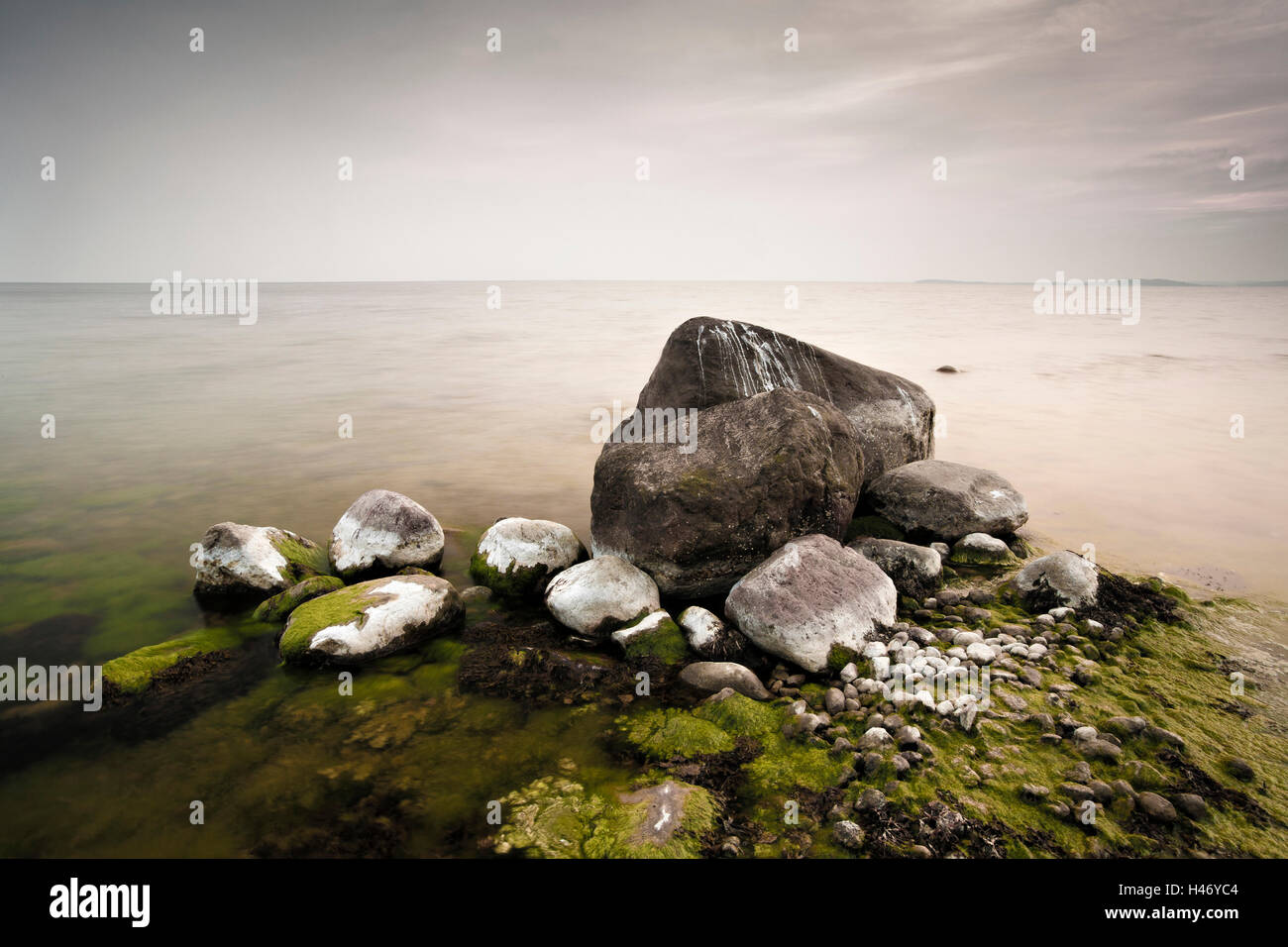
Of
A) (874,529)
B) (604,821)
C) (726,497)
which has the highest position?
(726,497)

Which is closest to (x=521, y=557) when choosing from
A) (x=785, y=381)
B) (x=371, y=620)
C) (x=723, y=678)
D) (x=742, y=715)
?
(x=371, y=620)

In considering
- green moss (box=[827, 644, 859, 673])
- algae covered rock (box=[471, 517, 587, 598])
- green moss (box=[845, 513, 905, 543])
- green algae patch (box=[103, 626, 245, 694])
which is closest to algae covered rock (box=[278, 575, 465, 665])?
green algae patch (box=[103, 626, 245, 694])

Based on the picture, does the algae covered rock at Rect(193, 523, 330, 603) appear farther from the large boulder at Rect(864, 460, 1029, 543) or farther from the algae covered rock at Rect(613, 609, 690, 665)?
the large boulder at Rect(864, 460, 1029, 543)

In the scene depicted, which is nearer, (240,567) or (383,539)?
(240,567)

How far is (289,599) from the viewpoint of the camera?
674 centimetres

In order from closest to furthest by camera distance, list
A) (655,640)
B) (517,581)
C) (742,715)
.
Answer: (742,715), (655,640), (517,581)

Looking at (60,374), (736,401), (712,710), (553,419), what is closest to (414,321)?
(60,374)

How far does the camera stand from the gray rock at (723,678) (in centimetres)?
544

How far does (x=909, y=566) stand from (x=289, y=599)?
Result: 18.8 feet

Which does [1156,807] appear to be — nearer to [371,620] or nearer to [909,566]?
[909,566]

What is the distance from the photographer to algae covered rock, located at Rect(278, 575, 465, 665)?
5.92 m

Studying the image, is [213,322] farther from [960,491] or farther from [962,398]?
[960,491]

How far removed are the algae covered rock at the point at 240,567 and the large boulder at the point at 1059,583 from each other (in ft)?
22.5
